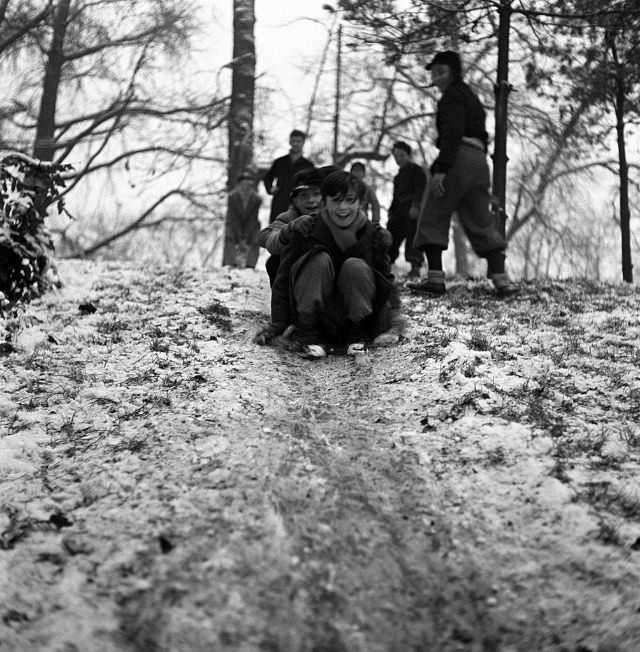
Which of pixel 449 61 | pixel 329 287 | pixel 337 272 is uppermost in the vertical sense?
pixel 449 61

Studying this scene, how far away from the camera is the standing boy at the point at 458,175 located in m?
5.08

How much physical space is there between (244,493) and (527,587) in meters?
1.04

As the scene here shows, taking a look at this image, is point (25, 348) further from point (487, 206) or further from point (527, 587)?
point (487, 206)

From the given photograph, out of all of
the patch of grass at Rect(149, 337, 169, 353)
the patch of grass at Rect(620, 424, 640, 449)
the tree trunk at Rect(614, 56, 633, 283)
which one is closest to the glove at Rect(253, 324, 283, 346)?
the patch of grass at Rect(149, 337, 169, 353)

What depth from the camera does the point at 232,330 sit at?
14.4ft

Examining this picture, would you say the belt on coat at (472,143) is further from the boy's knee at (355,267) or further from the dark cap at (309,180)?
the boy's knee at (355,267)

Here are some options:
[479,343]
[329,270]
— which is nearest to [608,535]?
[479,343]

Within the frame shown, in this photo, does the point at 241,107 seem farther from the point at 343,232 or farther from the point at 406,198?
the point at 343,232

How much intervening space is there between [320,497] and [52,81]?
1310 centimetres

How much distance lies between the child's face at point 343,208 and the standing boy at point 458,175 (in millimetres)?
1387

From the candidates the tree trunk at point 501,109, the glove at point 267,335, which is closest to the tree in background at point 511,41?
the tree trunk at point 501,109

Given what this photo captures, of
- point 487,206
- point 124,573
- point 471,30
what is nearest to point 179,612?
point 124,573

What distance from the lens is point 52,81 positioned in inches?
492

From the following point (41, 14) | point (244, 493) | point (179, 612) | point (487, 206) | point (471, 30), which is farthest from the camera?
point (41, 14)
